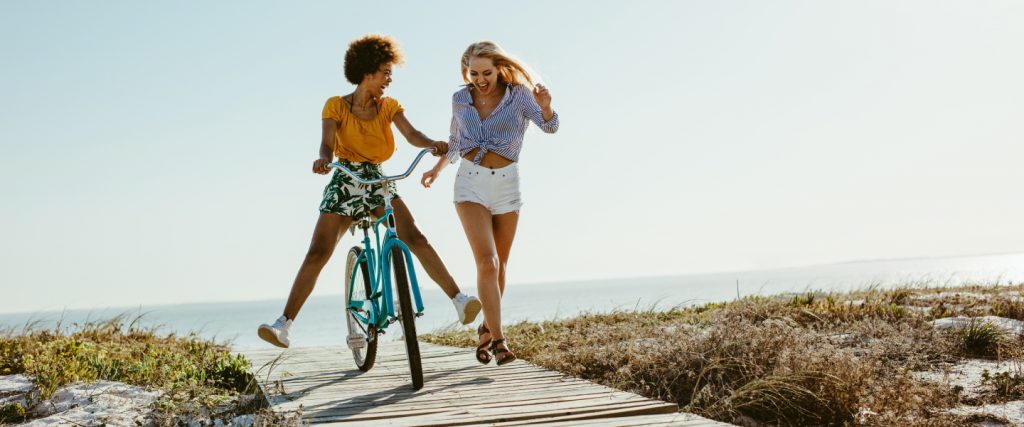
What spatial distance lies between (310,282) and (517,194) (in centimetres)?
157

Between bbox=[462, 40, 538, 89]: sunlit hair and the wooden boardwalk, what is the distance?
206 centimetres

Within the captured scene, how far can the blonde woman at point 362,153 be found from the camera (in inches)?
219

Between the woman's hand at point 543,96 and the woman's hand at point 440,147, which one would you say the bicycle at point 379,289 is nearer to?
the woman's hand at point 440,147

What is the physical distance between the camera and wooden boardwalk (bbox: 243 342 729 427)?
396cm

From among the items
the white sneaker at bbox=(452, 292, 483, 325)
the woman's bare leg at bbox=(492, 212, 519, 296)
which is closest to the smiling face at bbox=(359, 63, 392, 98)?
the woman's bare leg at bbox=(492, 212, 519, 296)

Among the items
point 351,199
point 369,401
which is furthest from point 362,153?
point 369,401

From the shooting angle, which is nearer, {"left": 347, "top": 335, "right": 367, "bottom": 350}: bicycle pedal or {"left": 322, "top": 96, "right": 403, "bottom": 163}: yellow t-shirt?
{"left": 347, "top": 335, "right": 367, "bottom": 350}: bicycle pedal

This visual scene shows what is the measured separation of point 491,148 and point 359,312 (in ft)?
4.86

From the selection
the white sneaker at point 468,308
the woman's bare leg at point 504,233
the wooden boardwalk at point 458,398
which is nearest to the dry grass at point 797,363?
the wooden boardwalk at point 458,398

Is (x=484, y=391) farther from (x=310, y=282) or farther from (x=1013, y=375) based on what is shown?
(x=1013, y=375)

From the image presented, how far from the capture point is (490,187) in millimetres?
5801

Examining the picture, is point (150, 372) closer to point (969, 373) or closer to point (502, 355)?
point (502, 355)

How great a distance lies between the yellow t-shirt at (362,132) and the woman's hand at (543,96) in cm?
100

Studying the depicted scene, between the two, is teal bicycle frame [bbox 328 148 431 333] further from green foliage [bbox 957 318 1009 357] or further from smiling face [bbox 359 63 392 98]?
green foliage [bbox 957 318 1009 357]
